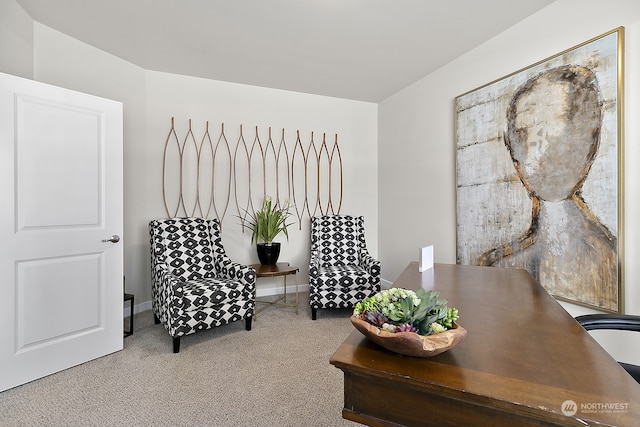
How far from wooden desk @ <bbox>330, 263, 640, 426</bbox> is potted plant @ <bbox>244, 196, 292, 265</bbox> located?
272cm

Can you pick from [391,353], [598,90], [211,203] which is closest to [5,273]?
[211,203]

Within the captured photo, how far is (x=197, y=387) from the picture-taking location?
200cm

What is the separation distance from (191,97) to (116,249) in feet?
6.49

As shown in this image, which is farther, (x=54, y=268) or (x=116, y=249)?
(x=116, y=249)

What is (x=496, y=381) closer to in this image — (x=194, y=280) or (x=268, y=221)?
(x=194, y=280)

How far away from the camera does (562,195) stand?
7.04 ft

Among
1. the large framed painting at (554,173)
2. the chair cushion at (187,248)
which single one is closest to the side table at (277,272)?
the chair cushion at (187,248)

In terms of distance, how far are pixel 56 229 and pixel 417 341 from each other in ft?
8.22

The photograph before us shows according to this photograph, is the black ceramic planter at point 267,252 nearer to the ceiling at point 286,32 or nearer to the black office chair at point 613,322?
the ceiling at point 286,32

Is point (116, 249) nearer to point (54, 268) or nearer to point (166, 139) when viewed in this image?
point (54, 268)
